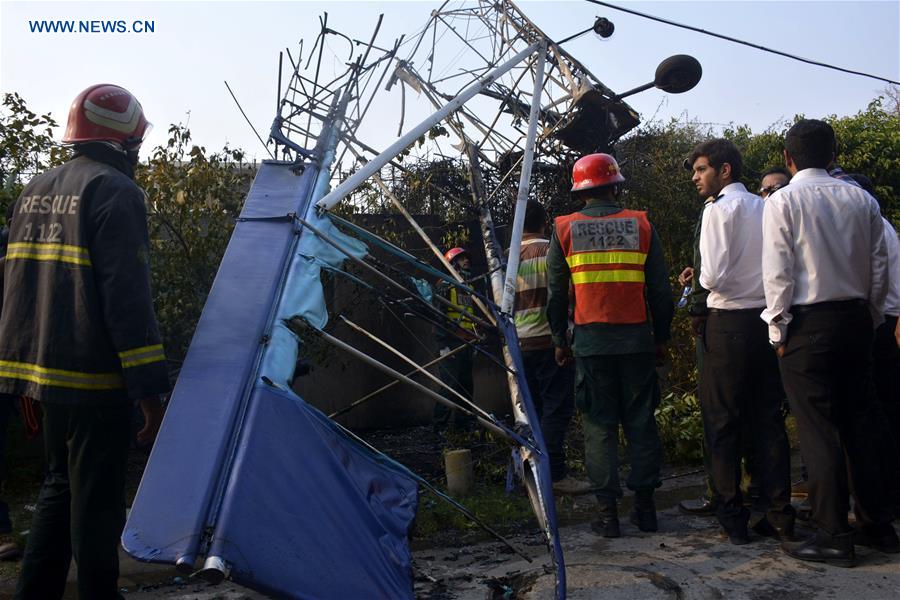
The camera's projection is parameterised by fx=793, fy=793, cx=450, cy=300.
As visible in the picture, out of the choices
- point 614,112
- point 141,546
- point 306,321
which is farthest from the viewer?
point 614,112

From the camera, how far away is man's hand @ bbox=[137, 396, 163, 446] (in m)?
2.83

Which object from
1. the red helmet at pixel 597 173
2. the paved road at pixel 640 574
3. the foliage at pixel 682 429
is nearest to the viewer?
the paved road at pixel 640 574

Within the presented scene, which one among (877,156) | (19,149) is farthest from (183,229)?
(877,156)

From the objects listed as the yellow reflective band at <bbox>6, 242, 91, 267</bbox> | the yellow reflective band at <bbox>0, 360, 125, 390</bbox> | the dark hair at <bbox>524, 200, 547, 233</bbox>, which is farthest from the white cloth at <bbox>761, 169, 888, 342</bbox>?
the yellow reflective band at <bbox>6, 242, 91, 267</bbox>

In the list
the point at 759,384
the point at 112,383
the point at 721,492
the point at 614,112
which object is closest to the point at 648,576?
the point at 721,492

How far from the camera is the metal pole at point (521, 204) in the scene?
403cm

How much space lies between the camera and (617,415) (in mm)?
4492

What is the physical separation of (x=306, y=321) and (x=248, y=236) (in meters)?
0.51

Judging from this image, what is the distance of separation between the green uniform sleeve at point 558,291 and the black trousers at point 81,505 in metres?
2.50

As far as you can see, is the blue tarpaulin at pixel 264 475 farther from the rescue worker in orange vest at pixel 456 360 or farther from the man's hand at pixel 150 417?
the rescue worker in orange vest at pixel 456 360

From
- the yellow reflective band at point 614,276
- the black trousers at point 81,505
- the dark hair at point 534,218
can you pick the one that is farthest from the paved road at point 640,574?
the dark hair at point 534,218

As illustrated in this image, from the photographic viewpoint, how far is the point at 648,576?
3.52 metres

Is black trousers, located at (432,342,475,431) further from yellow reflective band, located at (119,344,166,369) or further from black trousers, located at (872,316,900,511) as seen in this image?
yellow reflective band, located at (119,344,166,369)

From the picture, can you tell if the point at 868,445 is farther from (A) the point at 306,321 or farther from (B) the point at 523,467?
(A) the point at 306,321
